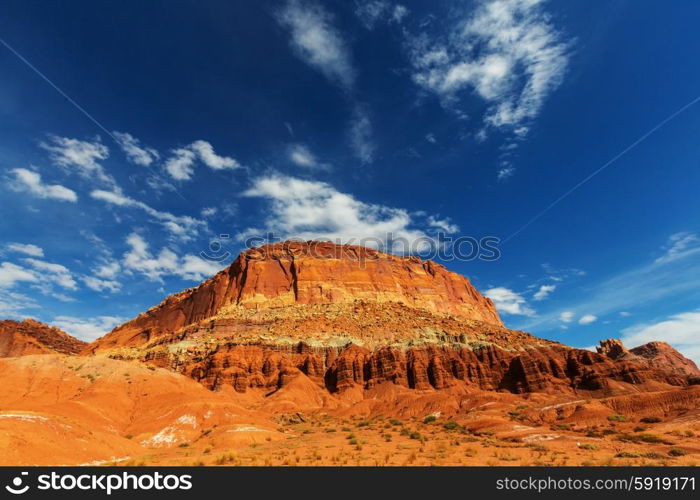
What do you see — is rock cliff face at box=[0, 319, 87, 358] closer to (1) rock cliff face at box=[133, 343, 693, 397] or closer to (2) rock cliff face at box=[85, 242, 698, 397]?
(2) rock cliff face at box=[85, 242, 698, 397]

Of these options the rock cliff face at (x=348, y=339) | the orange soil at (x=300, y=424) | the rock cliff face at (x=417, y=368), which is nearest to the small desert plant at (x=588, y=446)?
the orange soil at (x=300, y=424)

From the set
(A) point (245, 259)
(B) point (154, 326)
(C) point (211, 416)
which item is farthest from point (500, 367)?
(B) point (154, 326)

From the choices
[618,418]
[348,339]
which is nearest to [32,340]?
[348,339]

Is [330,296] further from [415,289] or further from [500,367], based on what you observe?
[500,367]

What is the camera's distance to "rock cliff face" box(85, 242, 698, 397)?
196 feet

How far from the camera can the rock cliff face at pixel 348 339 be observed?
196 ft
